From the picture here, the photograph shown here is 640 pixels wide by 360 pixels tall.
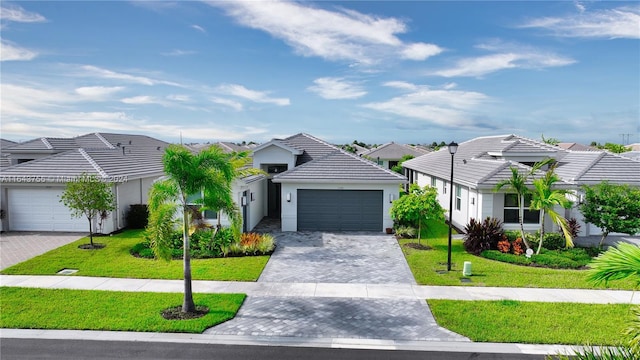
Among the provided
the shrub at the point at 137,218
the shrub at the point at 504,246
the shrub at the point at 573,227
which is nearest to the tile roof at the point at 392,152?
the shrub at the point at 573,227

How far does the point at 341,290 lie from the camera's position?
45.0 feet

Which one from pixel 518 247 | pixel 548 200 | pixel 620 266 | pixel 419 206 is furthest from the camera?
pixel 419 206

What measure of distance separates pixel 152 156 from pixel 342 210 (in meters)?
17.4

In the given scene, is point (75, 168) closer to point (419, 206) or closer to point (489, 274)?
point (419, 206)

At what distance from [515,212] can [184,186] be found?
16469mm

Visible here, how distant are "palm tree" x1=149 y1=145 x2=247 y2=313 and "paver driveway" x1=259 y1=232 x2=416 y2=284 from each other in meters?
4.03

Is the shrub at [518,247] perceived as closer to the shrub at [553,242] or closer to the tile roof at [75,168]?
the shrub at [553,242]

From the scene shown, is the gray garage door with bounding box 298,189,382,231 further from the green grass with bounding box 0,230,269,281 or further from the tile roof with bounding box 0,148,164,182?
the tile roof with bounding box 0,148,164,182

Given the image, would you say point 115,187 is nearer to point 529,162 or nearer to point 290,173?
point 290,173

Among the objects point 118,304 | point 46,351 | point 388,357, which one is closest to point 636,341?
point 388,357

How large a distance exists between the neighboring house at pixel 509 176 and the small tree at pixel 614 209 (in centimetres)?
166

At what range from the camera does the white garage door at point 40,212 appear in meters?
21.9

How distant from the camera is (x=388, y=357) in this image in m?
9.38

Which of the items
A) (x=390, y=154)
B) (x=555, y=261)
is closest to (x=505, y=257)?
(x=555, y=261)
